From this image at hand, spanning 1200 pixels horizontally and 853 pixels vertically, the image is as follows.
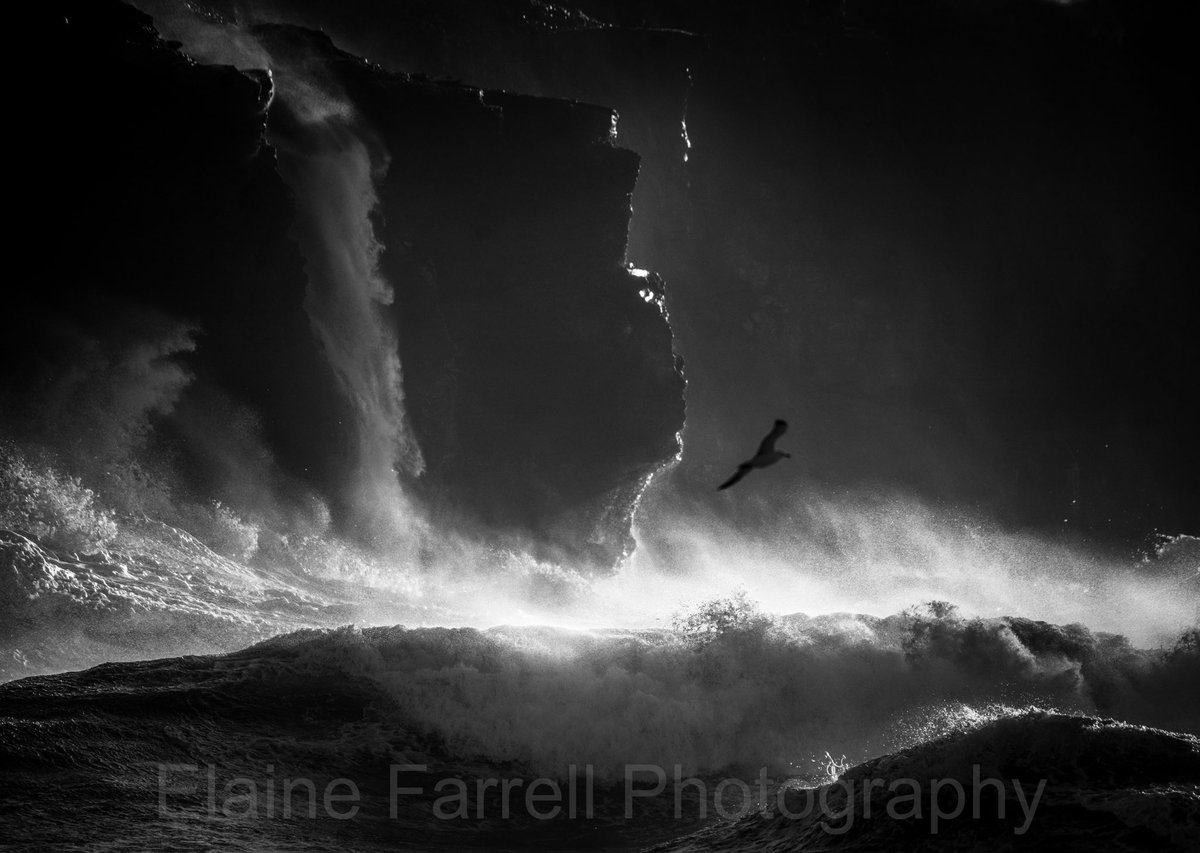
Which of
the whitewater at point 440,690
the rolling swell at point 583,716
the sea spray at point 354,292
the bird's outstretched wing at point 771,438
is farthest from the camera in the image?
the sea spray at point 354,292

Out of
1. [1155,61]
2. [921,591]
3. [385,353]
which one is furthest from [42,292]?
[1155,61]

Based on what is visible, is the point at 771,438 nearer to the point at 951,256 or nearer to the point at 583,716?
the point at 583,716

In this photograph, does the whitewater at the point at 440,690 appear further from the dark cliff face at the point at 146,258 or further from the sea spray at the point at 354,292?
Answer: the dark cliff face at the point at 146,258

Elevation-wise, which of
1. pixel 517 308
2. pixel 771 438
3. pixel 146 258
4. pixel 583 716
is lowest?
pixel 583 716

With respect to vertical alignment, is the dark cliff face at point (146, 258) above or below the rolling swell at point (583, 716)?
above

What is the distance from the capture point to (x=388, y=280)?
2072 cm

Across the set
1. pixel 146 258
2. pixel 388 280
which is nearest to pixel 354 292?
pixel 388 280

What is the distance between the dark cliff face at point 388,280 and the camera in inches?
644

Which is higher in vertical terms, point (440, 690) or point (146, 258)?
point (146, 258)

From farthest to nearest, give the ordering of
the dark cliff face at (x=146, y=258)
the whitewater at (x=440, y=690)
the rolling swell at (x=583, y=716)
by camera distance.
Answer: the dark cliff face at (x=146, y=258) < the rolling swell at (x=583, y=716) < the whitewater at (x=440, y=690)

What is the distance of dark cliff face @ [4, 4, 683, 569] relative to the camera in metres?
16.4

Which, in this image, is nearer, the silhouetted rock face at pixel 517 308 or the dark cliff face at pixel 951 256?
the silhouetted rock face at pixel 517 308

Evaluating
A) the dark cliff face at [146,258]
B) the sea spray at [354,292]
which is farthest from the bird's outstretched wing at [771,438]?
the sea spray at [354,292]

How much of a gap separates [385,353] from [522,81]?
8.32 metres
